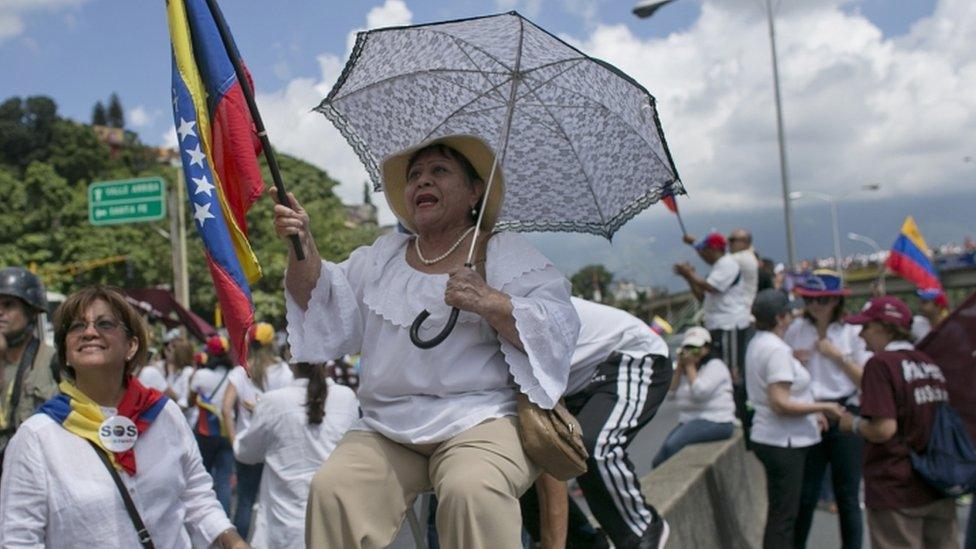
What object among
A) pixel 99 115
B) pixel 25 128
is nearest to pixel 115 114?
pixel 99 115

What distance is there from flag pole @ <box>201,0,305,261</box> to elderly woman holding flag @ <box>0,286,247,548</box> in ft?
2.69

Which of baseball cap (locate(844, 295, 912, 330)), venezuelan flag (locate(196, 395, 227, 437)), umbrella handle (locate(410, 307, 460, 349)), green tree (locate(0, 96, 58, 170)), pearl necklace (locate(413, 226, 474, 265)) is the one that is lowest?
venezuelan flag (locate(196, 395, 227, 437))

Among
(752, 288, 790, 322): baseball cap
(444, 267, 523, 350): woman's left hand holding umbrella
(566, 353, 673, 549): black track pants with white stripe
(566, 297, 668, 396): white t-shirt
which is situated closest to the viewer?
(444, 267, 523, 350): woman's left hand holding umbrella

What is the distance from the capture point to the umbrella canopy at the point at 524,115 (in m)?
3.58

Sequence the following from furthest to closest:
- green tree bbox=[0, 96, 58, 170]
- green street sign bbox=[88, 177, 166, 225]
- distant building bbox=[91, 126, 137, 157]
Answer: distant building bbox=[91, 126, 137, 157] < green tree bbox=[0, 96, 58, 170] < green street sign bbox=[88, 177, 166, 225]

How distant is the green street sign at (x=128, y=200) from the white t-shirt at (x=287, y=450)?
16.6 metres

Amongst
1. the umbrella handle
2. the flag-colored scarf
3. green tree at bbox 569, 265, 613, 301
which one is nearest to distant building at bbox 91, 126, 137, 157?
green tree at bbox 569, 265, 613, 301

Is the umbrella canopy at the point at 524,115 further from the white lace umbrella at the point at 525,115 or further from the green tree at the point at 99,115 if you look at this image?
the green tree at the point at 99,115

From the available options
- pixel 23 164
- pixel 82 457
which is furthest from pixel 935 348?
pixel 23 164

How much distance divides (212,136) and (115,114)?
467 ft

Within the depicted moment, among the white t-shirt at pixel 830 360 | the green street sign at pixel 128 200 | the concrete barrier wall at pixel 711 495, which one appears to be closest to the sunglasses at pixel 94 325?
the concrete barrier wall at pixel 711 495

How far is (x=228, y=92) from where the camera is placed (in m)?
3.18

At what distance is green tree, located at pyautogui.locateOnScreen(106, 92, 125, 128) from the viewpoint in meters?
134

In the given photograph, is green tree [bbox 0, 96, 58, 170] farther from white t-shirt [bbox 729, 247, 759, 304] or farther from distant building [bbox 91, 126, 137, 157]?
white t-shirt [bbox 729, 247, 759, 304]
